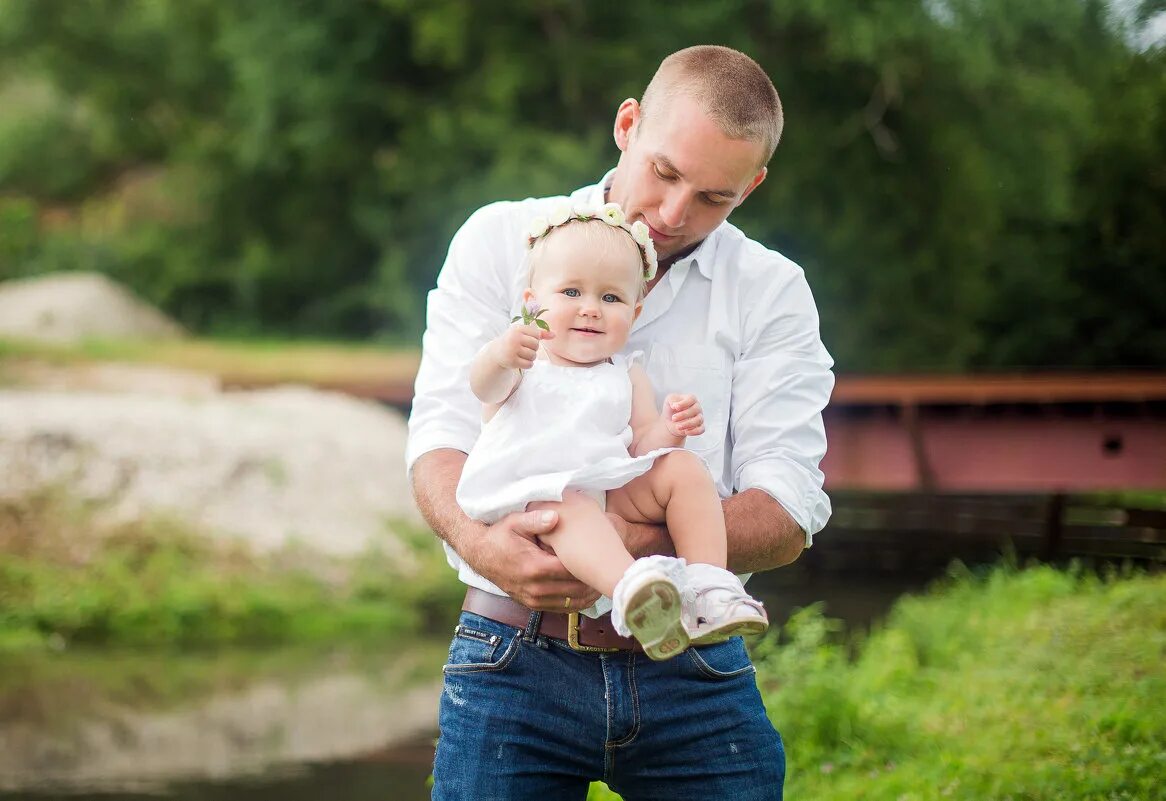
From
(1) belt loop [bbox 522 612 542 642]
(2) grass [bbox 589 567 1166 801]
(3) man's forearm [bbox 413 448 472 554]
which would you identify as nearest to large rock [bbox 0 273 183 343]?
(2) grass [bbox 589 567 1166 801]

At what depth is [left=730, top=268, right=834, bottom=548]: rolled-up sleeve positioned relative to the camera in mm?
2832

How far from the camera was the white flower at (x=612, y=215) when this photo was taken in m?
2.72

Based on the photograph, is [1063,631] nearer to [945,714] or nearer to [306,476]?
[945,714]

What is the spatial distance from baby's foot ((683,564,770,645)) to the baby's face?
1.61ft

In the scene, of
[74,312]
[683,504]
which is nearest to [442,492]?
→ [683,504]

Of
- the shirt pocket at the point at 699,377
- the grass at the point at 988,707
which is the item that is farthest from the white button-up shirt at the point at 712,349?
the grass at the point at 988,707

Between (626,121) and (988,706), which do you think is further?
(988,706)

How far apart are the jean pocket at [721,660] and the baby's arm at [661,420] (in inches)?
15.5

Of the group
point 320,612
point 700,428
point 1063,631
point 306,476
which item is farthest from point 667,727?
point 306,476

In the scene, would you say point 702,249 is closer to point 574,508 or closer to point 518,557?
point 574,508

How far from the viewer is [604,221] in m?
2.72

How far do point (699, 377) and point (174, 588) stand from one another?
31.5ft

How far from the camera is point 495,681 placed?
2.66m

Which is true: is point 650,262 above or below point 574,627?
above
